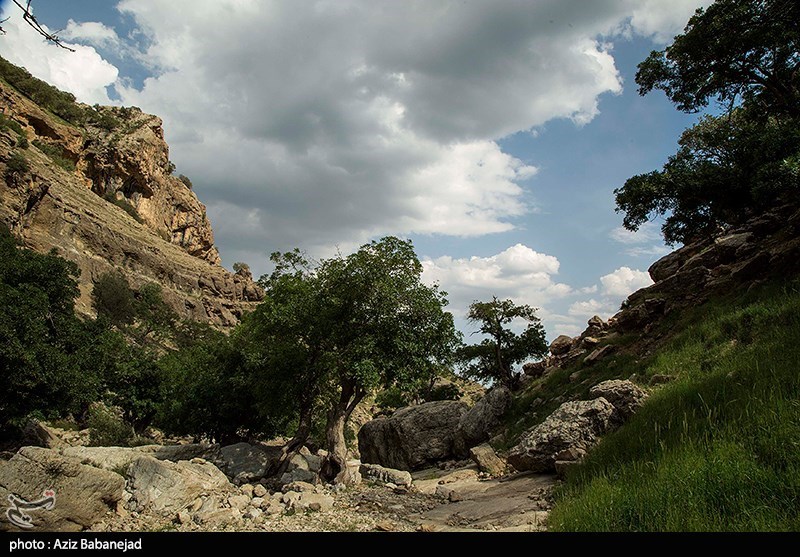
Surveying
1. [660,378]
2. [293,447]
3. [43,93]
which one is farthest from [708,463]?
[43,93]

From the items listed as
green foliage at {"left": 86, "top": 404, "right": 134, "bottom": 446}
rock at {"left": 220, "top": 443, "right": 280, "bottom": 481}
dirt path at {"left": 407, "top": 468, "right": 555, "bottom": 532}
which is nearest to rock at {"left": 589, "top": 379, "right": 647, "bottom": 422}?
dirt path at {"left": 407, "top": 468, "right": 555, "bottom": 532}

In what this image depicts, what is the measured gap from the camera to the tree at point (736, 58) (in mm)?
16188

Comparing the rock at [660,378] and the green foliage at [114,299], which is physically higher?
the green foliage at [114,299]

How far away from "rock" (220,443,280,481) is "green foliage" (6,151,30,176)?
6066 cm

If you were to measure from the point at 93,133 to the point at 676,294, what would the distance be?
127066 mm

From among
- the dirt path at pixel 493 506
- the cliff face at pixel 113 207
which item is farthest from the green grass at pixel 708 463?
the cliff face at pixel 113 207

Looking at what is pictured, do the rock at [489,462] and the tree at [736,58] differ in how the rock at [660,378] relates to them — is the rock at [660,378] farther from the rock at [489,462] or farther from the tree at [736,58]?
the tree at [736,58]

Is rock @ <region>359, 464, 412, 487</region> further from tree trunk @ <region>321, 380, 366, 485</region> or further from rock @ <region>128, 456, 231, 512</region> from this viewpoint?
rock @ <region>128, 456, 231, 512</region>

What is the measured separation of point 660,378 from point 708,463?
9869mm

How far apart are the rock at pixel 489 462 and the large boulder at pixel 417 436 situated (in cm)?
718

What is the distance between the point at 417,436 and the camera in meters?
25.3

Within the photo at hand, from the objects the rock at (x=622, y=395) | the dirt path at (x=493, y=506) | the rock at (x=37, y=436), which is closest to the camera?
the dirt path at (x=493, y=506)

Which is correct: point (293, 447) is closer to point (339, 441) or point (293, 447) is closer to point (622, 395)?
point (339, 441)

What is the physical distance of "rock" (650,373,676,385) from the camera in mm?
13172
